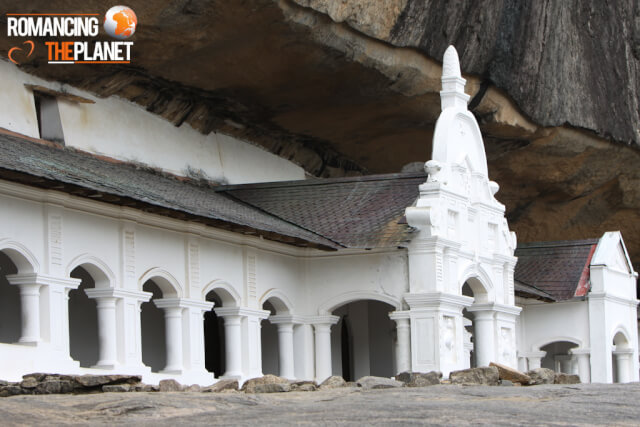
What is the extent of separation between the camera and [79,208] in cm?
1767

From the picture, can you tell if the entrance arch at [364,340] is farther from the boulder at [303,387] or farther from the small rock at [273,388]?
the small rock at [273,388]

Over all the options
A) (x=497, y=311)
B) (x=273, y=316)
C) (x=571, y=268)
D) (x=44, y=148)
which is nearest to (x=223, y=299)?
(x=273, y=316)

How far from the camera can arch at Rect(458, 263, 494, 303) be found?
2300 cm

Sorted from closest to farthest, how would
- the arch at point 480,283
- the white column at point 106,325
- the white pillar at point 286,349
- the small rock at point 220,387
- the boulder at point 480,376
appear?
the small rock at point 220,387 < the boulder at point 480,376 < the white column at point 106,325 < the white pillar at point 286,349 < the arch at point 480,283

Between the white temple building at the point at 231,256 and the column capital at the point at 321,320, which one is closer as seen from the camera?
the white temple building at the point at 231,256

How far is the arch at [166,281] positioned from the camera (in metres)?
19.2

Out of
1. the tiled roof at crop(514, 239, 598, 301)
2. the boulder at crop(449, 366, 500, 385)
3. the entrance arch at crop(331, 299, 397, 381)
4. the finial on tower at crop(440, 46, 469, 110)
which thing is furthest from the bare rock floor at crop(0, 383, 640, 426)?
the tiled roof at crop(514, 239, 598, 301)

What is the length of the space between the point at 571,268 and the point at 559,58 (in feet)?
15.8

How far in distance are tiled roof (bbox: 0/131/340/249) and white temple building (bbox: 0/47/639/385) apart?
58 millimetres

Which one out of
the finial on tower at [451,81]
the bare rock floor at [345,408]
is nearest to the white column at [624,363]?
the finial on tower at [451,81]

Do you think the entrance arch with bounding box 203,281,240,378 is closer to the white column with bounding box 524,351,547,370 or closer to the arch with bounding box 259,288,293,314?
the arch with bounding box 259,288,293,314

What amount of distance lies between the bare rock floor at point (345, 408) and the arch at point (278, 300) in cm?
1083

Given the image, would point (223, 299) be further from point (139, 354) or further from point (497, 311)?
point (497, 311)

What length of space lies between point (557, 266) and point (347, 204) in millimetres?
7291
